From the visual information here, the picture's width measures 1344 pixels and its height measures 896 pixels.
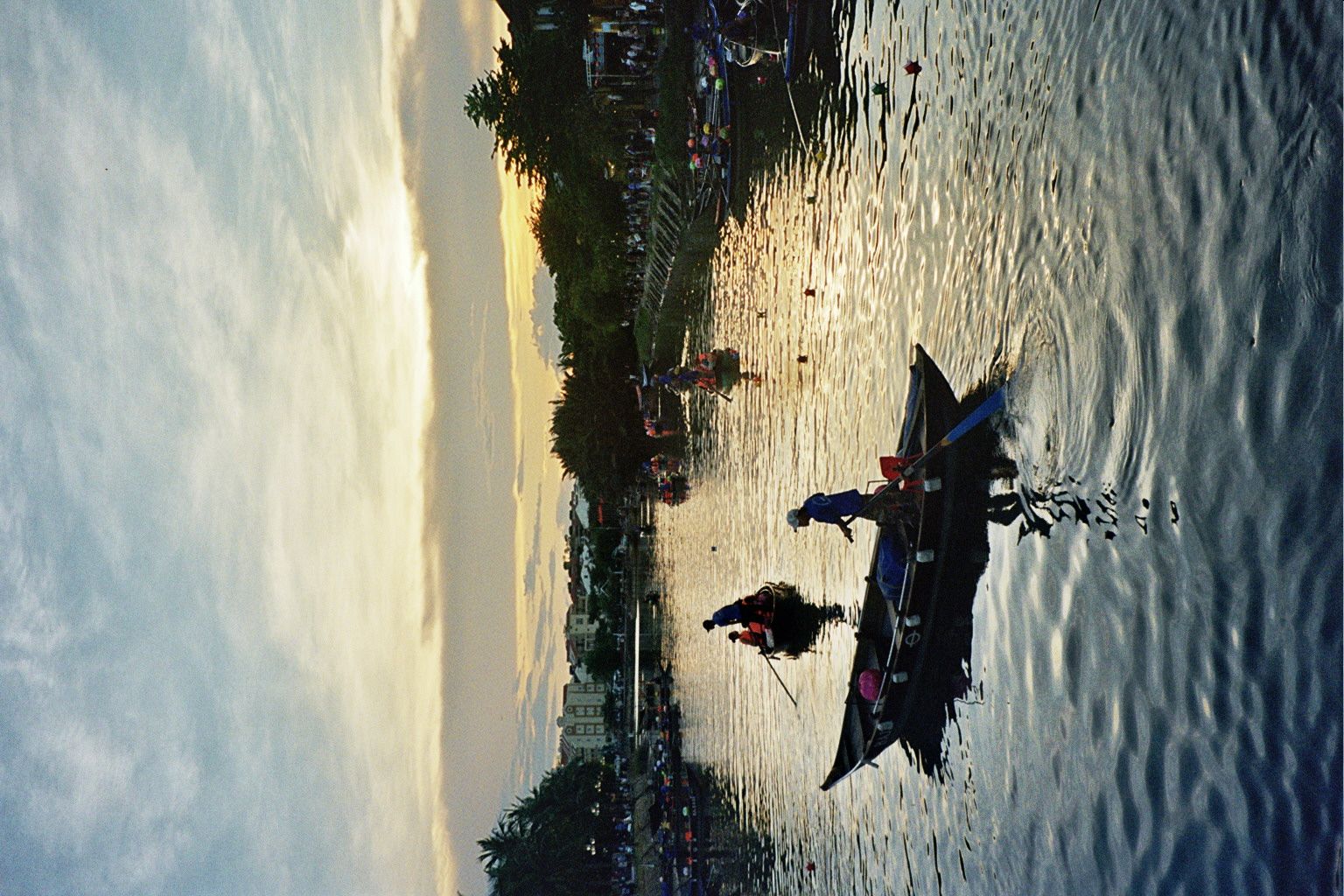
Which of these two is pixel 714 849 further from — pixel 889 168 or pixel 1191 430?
pixel 1191 430

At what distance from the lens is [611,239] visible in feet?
168

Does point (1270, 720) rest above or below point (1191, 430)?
below

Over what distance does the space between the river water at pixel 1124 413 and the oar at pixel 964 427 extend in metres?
0.39

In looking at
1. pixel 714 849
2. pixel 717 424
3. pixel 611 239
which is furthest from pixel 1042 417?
pixel 611 239

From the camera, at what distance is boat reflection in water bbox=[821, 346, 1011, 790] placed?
1463 cm

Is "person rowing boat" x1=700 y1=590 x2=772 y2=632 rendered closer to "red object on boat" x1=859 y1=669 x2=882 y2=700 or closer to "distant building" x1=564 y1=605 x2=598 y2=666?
"red object on boat" x1=859 y1=669 x2=882 y2=700

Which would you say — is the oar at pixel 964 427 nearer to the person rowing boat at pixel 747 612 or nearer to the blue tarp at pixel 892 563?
the blue tarp at pixel 892 563

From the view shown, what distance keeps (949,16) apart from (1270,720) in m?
13.2

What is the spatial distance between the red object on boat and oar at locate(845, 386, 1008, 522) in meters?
3.35

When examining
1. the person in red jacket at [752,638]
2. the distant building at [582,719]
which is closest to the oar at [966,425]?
the person in red jacket at [752,638]

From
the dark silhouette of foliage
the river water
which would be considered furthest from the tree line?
the river water

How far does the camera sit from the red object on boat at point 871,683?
17.0 m

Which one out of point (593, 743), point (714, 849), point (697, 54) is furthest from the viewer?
point (593, 743)

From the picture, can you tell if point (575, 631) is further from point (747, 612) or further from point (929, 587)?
point (929, 587)
